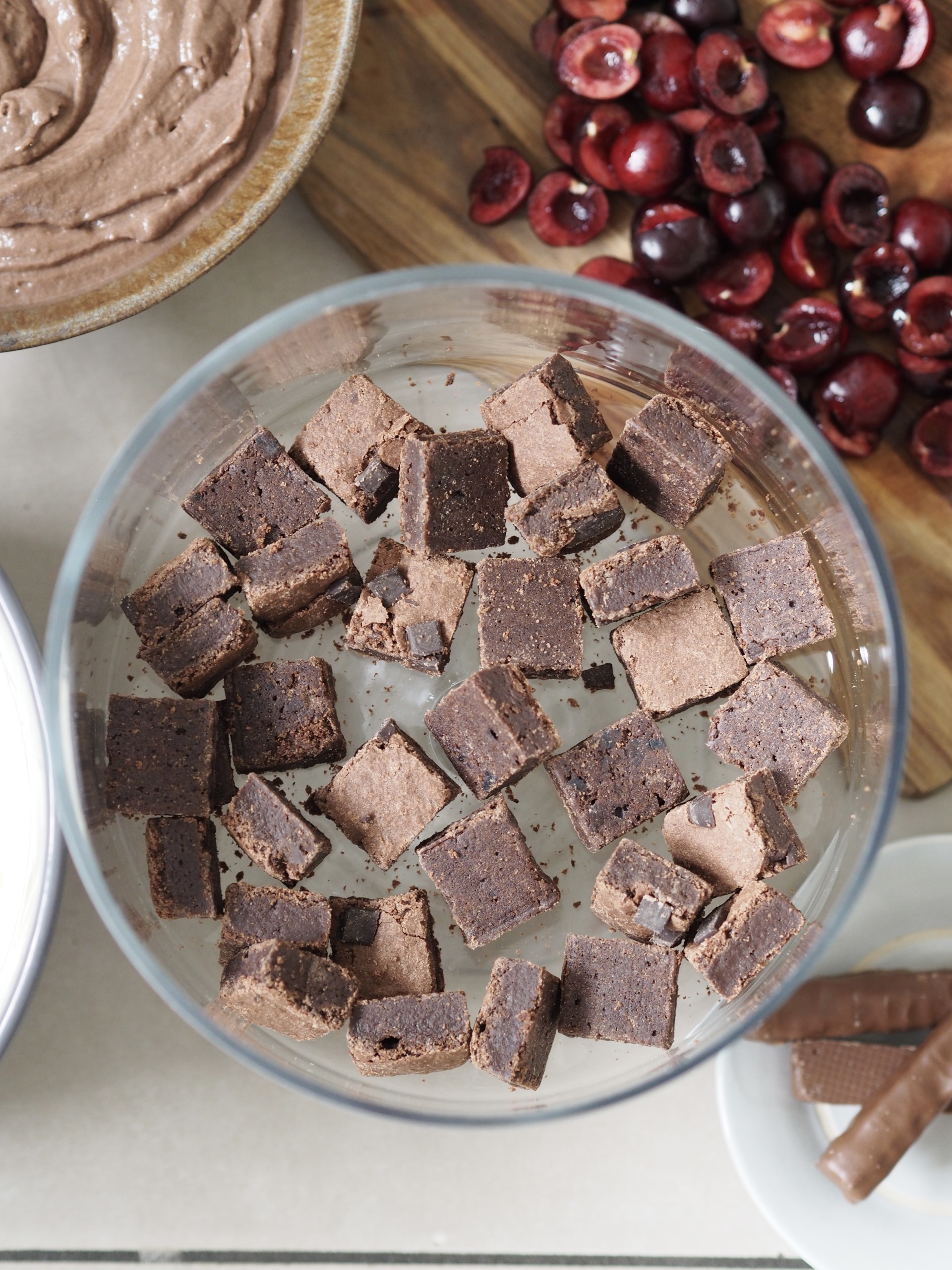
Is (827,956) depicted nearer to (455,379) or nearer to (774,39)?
(455,379)

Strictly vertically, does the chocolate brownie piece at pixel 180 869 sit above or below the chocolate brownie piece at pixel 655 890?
above

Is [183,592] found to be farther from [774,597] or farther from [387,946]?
[774,597]

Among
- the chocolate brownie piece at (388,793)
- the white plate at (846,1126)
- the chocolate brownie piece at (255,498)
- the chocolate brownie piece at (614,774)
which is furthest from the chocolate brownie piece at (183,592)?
the white plate at (846,1126)

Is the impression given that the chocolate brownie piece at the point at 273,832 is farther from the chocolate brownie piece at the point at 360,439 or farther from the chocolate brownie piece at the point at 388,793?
the chocolate brownie piece at the point at 360,439

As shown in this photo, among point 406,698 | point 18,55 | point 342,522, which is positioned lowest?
point 406,698

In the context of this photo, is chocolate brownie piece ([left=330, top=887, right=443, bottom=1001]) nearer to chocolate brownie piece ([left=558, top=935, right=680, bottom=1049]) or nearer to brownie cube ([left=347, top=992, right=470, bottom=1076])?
brownie cube ([left=347, top=992, right=470, bottom=1076])

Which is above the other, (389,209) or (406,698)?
(389,209)

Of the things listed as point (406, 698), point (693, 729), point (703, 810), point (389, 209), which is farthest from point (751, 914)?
point (389, 209)
